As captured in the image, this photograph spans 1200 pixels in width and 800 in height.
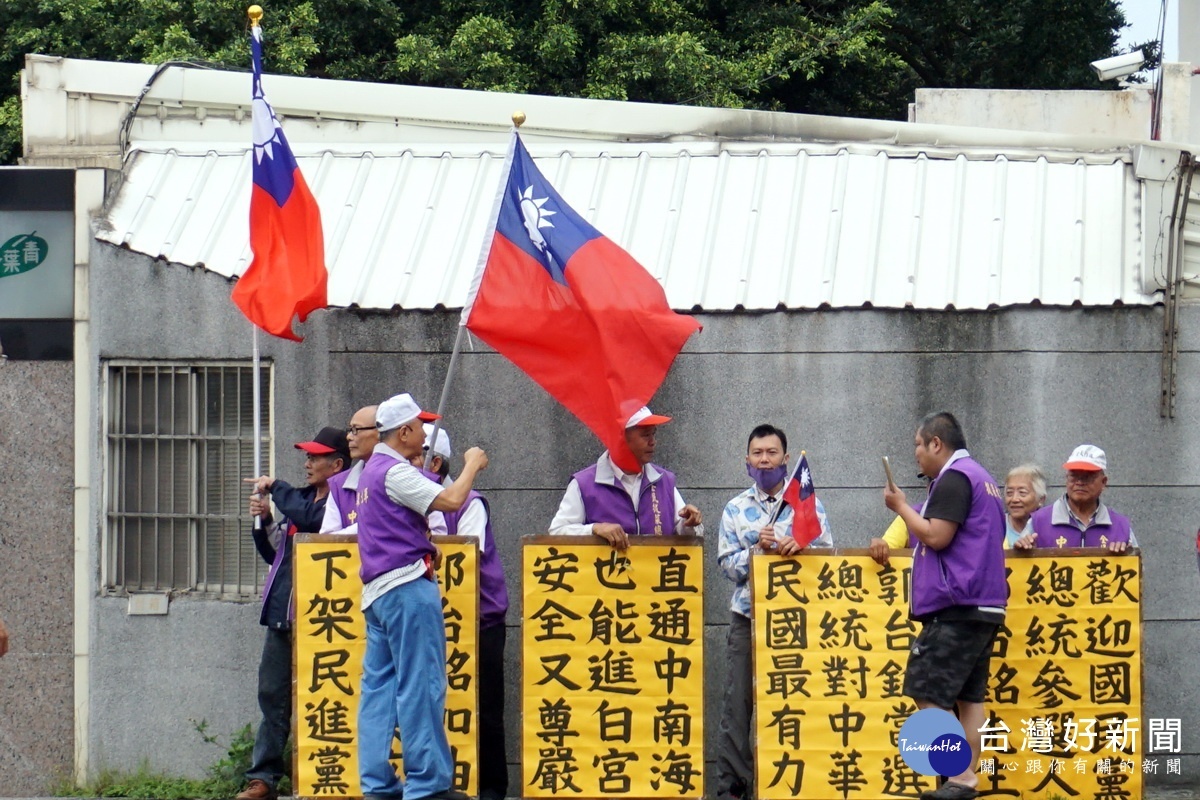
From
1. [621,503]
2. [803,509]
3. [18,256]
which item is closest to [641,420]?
[621,503]

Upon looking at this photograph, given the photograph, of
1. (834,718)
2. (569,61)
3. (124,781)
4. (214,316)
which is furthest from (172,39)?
(834,718)

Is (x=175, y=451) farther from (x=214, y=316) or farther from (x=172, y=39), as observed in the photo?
(x=172, y=39)

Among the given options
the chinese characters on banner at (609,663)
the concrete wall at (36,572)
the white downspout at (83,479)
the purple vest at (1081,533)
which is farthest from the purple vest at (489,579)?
the purple vest at (1081,533)

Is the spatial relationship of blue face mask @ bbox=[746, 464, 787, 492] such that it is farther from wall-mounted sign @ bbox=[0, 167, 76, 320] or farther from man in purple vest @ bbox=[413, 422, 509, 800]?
wall-mounted sign @ bbox=[0, 167, 76, 320]

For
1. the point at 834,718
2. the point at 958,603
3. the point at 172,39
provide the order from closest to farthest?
the point at 958,603 → the point at 834,718 → the point at 172,39

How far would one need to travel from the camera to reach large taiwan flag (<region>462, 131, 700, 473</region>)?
7.59m

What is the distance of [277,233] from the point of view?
8102 millimetres

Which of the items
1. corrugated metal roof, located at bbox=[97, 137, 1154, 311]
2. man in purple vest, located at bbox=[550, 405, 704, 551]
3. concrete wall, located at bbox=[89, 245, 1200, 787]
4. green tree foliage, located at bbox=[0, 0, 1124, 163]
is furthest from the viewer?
green tree foliage, located at bbox=[0, 0, 1124, 163]

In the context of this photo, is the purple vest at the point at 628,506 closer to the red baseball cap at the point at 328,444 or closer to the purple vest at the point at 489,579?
the purple vest at the point at 489,579

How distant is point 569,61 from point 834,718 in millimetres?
11541

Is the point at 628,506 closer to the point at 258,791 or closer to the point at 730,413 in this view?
the point at 730,413

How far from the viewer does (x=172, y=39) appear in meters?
Result: 17.0

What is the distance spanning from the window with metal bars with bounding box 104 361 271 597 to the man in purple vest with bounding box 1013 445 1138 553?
4204 mm

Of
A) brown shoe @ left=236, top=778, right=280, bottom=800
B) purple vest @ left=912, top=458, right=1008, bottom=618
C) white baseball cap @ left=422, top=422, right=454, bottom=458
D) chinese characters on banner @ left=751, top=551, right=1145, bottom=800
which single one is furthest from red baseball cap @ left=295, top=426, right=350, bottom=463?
purple vest @ left=912, top=458, right=1008, bottom=618
